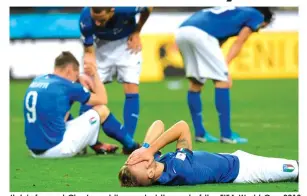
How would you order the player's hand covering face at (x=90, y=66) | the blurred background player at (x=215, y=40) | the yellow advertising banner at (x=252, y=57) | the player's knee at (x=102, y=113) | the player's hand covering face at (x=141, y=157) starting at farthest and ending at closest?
the yellow advertising banner at (x=252, y=57)
the blurred background player at (x=215, y=40)
the player's hand covering face at (x=90, y=66)
the player's knee at (x=102, y=113)
the player's hand covering face at (x=141, y=157)

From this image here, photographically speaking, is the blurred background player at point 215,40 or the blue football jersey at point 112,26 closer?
the blue football jersey at point 112,26

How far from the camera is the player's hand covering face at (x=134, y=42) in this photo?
10.1m

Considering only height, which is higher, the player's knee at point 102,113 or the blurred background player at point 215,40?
the blurred background player at point 215,40

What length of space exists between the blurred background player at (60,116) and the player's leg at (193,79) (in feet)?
5.99

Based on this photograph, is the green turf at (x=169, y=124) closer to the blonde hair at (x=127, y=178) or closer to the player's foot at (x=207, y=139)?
the blonde hair at (x=127, y=178)

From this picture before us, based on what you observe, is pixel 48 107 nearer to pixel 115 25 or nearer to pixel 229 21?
pixel 115 25

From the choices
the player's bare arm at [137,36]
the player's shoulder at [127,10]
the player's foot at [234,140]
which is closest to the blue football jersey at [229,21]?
the player's bare arm at [137,36]

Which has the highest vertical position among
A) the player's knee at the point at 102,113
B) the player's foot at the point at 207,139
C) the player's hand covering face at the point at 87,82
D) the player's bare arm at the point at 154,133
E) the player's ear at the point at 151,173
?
the player's hand covering face at the point at 87,82

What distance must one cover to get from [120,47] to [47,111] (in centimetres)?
172

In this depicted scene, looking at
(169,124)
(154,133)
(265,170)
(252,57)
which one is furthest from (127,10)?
(252,57)

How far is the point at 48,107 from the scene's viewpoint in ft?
28.8
